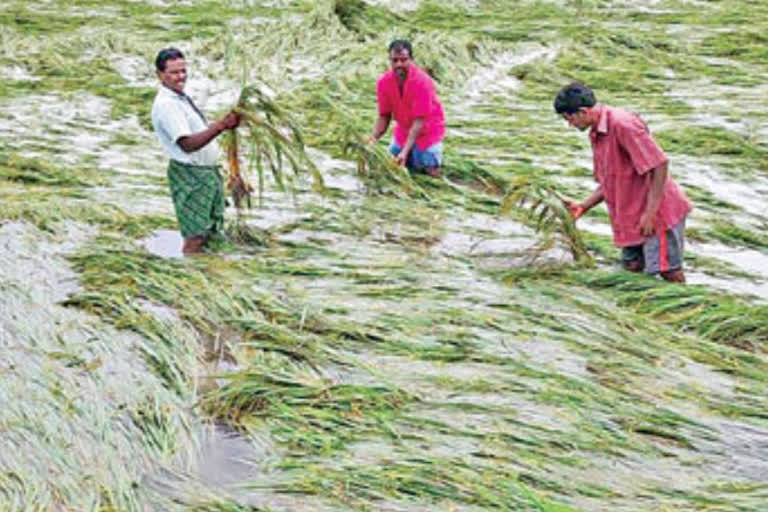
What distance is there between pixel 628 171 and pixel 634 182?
0.06 metres

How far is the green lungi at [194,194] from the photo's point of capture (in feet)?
16.6

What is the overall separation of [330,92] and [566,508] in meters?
6.11

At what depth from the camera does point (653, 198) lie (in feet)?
14.7

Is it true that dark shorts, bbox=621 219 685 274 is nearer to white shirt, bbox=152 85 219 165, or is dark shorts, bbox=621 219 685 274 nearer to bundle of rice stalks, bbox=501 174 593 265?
bundle of rice stalks, bbox=501 174 593 265

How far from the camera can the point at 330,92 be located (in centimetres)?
870

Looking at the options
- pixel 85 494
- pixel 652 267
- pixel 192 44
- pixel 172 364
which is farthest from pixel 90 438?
pixel 192 44

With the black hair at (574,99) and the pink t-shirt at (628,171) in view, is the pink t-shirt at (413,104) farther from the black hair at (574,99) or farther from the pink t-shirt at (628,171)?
the black hair at (574,99)

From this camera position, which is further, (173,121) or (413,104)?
(413,104)

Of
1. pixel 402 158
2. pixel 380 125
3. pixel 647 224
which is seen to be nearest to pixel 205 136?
pixel 402 158

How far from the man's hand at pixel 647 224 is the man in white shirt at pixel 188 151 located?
1.88 m

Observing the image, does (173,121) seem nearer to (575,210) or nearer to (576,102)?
(576,102)

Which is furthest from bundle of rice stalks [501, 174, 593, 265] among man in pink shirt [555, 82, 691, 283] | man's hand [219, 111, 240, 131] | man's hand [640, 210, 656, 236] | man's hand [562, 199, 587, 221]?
man's hand [219, 111, 240, 131]

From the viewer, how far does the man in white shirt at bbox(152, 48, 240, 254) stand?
4.84 meters

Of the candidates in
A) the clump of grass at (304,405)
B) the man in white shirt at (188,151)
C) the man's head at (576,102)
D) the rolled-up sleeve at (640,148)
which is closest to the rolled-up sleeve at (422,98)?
the man in white shirt at (188,151)
